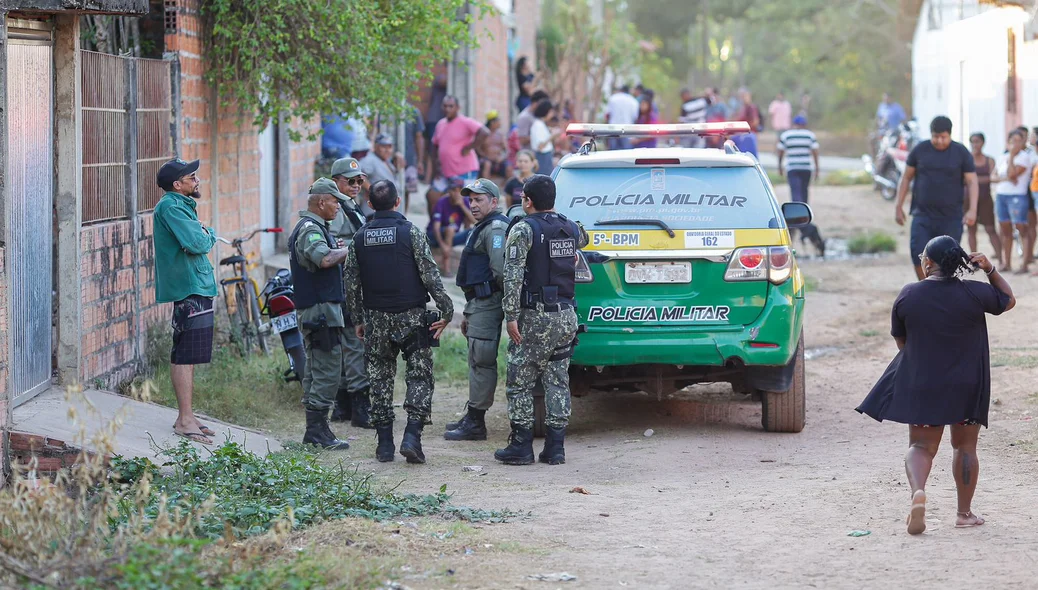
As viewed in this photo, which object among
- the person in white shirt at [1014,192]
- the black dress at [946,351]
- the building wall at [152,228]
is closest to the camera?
the black dress at [946,351]

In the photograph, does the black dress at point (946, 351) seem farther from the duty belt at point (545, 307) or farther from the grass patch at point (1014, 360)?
the grass patch at point (1014, 360)

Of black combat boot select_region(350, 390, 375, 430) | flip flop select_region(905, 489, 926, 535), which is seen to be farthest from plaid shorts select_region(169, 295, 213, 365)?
flip flop select_region(905, 489, 926, 535)

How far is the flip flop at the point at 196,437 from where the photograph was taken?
25.2 ft

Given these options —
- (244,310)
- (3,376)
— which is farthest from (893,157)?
(3,376)

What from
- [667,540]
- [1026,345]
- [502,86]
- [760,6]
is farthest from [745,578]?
[760,6]

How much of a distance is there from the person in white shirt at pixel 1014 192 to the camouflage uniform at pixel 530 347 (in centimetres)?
956

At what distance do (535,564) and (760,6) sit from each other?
1982 inches

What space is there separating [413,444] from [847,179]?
85.1 feet

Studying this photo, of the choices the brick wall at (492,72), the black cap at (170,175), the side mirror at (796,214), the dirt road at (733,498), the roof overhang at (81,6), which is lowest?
the dirt road at (733,498)

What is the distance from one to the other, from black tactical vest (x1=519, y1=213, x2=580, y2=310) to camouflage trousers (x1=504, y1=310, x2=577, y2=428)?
10 centimetres

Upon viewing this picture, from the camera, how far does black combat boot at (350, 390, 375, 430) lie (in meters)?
8.88

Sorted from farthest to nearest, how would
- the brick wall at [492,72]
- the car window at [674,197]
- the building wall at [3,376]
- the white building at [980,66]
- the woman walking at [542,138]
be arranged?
1. the brick wall at [492,72]
2. the white building at [980,66]
3. the woman walking at [542,138]
4. the car window at [674,197]
5. the building wall at [3,376]

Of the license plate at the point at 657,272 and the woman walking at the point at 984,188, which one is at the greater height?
the woman walking at the point at 984,188

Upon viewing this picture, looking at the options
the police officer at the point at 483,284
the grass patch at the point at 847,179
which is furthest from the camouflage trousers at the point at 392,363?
the grass patch at the point at 847,179
